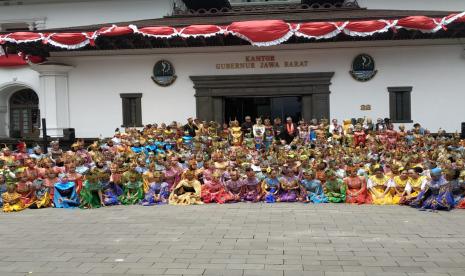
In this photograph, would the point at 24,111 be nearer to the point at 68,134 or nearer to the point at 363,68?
the point at 68,134

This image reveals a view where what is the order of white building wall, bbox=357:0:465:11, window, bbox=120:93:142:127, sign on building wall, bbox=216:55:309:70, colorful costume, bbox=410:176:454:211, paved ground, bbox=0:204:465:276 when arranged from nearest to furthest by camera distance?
paved ground, bbox=0:204:465:276 < colorful costume, bbox=410:176:454:211 < sign on building wall, bbox=216:55:309:70 < window, bbox=120:93:142:127 < white building wall, bbox=357:0:465:11

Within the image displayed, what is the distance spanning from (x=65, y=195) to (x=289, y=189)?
5242mm

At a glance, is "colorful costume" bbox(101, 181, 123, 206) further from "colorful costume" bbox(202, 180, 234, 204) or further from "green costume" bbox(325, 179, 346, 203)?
"green costume" bbox(325, 179, 346, 203)

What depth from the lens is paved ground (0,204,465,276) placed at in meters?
6.01

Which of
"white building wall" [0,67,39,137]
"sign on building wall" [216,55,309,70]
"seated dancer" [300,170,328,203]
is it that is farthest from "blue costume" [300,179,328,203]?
"white building wall" [0,67,39,137]

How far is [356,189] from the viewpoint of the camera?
36.0 feet

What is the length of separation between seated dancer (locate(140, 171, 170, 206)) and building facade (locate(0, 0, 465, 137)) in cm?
763

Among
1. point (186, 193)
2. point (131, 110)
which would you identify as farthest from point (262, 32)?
point (186, 193)

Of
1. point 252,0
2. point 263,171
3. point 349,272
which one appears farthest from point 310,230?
point 252,0

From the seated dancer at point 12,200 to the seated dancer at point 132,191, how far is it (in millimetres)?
2253

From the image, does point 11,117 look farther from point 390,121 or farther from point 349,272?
point 349,272

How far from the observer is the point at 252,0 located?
927 inches

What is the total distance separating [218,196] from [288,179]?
1.70 meters

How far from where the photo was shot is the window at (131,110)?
754 inches
